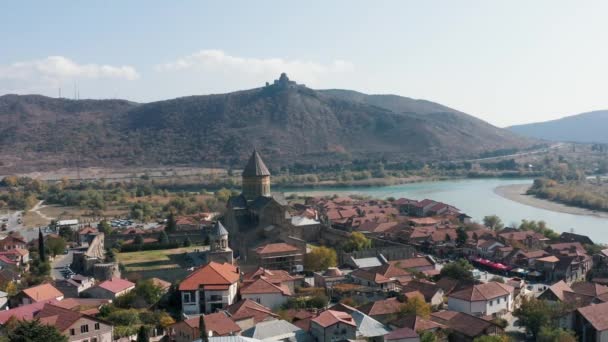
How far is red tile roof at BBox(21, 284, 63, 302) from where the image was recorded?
17.1 m

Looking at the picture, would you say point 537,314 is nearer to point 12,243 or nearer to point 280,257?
point 280,257

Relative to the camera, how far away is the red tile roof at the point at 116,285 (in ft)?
59.5

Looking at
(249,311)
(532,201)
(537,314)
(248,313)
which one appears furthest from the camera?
(532,201)

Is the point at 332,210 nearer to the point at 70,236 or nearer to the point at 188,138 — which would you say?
the point at 70,236

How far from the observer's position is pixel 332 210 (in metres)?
37.5

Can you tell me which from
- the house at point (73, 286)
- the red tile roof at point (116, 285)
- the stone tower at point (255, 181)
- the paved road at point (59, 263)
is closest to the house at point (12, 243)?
the paved road at point (59, 263)

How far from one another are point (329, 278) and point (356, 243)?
5.27 m

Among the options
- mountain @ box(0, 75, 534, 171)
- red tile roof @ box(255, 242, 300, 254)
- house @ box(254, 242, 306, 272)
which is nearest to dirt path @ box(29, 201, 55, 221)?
red tile roof @ box(255, 242, 300, 254)

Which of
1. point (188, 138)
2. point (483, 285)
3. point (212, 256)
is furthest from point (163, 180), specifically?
point (483, 285)

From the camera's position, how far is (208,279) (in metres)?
17.0

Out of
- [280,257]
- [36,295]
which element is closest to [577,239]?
[280,257]

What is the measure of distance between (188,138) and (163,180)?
30.3m

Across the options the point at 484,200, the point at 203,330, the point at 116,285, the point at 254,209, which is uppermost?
the point at 254,209

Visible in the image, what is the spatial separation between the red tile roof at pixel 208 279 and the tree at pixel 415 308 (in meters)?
4.82
